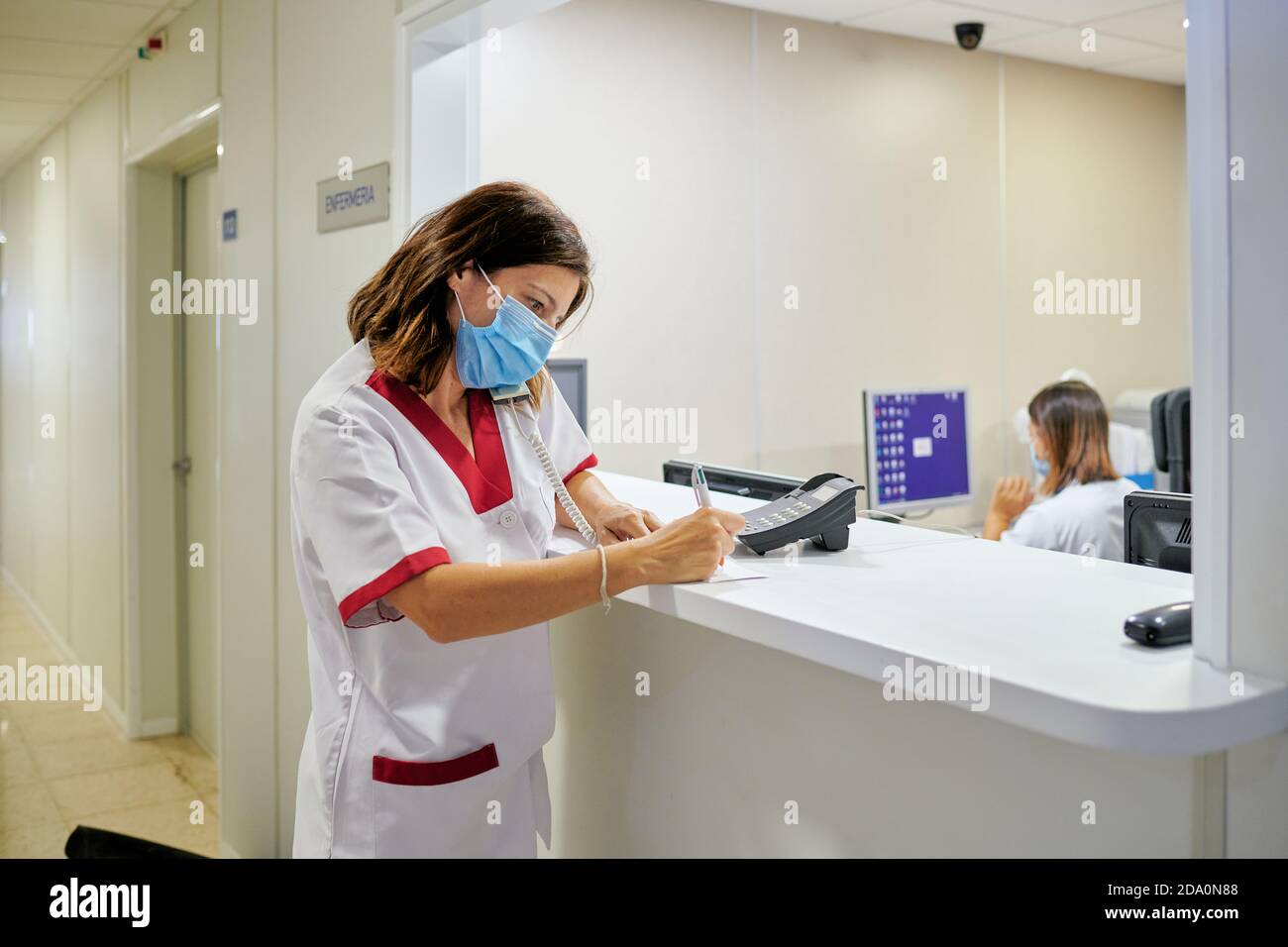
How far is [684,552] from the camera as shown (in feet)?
4.55

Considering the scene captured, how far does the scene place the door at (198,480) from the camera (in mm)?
4078

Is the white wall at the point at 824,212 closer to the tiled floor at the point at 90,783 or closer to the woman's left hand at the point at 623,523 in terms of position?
the woman's left hand at the point at 623,523

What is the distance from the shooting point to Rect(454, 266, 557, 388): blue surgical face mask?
60.0 inches

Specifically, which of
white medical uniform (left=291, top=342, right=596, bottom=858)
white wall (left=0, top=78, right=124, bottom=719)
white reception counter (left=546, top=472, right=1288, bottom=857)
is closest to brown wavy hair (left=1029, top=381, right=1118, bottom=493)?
white reception counter (left=546, top=472, right=1288, bottom=857)

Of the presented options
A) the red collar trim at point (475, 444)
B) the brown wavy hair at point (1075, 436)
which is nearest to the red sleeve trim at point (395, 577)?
the red collar trim at point (475, 444)

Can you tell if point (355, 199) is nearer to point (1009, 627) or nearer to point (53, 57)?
point (1009, 627)

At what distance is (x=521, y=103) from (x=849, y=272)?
4.46 ft

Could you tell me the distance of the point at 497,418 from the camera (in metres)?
1.64

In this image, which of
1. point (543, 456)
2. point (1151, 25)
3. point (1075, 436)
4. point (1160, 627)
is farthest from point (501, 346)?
point (1151, 25)

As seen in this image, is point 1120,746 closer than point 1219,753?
Yes

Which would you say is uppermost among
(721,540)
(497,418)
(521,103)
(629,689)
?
(521,103)

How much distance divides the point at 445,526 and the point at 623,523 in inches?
11.3
